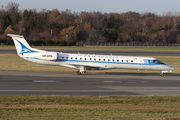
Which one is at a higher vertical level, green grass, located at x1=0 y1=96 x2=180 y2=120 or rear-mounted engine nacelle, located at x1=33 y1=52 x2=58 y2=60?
rear-mounted engine nacelle, located at x1=33 y1=52 x2=58 y2=60

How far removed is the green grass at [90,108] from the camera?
36.0 ft

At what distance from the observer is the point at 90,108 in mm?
12742

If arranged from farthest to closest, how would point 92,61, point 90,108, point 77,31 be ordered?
1. point 77,31
2. point 92,61
3. point 90,108

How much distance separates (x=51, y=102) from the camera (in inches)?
555

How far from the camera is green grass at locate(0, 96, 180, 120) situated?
36.0 ft

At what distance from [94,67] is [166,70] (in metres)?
8.25

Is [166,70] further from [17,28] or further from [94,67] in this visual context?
[17,28]

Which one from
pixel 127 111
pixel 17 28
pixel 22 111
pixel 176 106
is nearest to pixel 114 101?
pixel 127 111

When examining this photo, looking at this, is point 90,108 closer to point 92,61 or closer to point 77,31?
point 92,61

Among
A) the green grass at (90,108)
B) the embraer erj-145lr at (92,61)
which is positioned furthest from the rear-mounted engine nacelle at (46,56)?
the green grass at (90,108)

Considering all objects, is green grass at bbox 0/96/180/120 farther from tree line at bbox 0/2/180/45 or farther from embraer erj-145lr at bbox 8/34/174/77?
tree line at bbox 0/2/180/45

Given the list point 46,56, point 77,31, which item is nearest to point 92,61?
point 46,56

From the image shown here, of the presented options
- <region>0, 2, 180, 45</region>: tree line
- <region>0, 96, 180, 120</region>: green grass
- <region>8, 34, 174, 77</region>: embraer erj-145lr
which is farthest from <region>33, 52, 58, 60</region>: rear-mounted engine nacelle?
<region>0, 2, 180, 45</region>: tree line

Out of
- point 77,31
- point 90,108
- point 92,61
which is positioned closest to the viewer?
point 90,108
